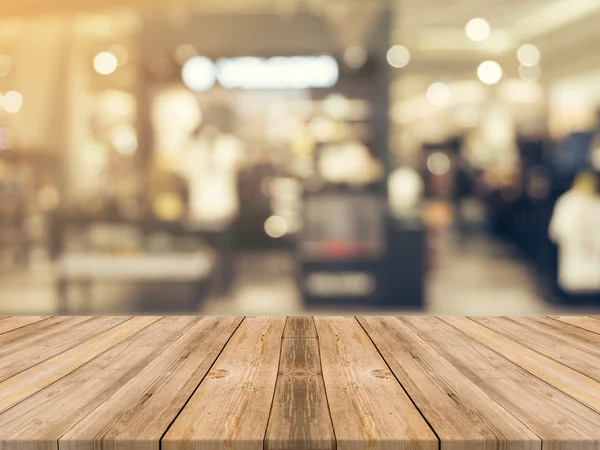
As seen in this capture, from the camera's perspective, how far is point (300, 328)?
1754 mm

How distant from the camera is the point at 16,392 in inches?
46.7

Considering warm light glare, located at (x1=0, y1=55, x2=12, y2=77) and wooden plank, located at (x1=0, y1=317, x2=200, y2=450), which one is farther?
warm light glare, located at (x1=0, y1=55, x2=12, y2=77)

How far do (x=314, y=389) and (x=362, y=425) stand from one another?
0.63 feet

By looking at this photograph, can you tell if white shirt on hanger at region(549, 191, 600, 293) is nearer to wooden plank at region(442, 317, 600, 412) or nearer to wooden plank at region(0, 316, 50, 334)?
wooden plank at region(442, 317, 600, 412)

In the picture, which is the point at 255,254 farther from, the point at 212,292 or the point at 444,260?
the point at 444,260

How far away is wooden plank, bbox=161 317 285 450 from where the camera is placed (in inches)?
37.4

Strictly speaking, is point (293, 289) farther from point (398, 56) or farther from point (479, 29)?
point (479, 29)

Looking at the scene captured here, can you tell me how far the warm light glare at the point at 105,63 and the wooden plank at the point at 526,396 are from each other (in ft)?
20.6

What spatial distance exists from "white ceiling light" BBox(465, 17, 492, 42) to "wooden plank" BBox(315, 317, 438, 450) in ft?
19.3

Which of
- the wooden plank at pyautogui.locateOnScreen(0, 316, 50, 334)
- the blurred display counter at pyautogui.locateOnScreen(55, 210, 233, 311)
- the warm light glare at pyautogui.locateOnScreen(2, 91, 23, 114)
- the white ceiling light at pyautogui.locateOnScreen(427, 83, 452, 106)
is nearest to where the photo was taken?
the wooden plank at pyautogui.locateOnScreen(0, 316, 50, 334)

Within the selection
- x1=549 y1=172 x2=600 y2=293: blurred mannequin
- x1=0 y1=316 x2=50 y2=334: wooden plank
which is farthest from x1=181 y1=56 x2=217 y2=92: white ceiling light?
x1=0 y1=316 x2=50 y2=334: wooden plank

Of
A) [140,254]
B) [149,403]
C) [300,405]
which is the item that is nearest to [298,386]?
[300,405]

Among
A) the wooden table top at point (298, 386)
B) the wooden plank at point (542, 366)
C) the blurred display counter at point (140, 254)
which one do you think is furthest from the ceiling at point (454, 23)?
the wooden table top at point (298, 386)

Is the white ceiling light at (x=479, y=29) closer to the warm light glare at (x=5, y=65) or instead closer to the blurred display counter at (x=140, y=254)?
the blurred display counter at (x=140, y=254)
